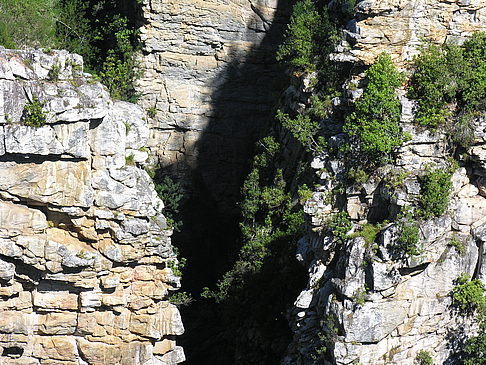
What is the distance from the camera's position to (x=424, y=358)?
1728cm

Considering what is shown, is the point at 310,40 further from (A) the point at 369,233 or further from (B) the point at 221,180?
(B) the point at 221,180

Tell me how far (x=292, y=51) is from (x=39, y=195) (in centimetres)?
758

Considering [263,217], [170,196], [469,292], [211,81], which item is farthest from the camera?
[211,81]

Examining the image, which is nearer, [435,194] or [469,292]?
[435,194]

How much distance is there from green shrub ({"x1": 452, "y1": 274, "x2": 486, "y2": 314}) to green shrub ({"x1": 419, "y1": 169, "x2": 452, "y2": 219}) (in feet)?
5.54

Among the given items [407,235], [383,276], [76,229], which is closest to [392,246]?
[407,235]

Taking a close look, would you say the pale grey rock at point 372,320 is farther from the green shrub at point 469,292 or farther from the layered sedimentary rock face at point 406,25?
the layered sedimentary rock face at point 406,25

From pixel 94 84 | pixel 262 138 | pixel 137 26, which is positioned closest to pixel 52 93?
pixel 94 84

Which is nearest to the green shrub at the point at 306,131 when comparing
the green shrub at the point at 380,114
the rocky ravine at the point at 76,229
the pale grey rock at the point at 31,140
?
the green shrub at the point at 380,114

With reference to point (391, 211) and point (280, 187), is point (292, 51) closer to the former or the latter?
point (280, 187)

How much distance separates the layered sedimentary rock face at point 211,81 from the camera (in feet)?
74.3

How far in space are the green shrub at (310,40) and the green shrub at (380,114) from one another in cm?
241

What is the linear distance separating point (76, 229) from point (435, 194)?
849 centimetres

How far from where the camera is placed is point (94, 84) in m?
18.0
